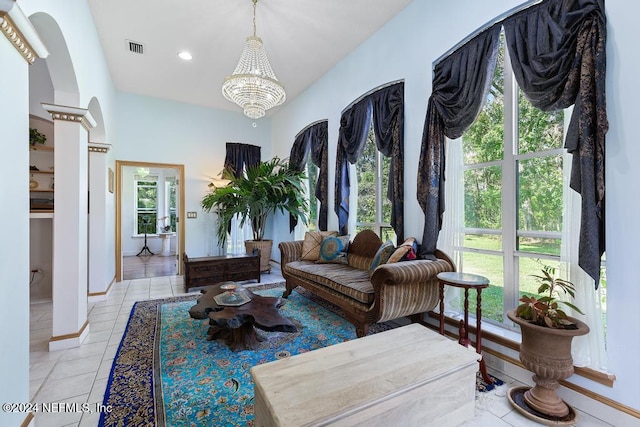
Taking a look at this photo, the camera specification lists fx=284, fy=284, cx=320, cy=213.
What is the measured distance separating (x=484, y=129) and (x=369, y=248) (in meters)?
1.77

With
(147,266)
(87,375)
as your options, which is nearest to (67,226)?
(87,375)

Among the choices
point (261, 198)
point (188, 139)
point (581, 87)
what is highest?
point (188, 139)

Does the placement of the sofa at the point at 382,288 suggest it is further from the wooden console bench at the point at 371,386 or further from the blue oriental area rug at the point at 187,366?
the wooden console bench at the point at 371,386

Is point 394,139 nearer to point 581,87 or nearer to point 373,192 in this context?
point 373,192

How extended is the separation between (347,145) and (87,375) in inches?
138

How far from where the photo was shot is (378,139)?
11.3 ft

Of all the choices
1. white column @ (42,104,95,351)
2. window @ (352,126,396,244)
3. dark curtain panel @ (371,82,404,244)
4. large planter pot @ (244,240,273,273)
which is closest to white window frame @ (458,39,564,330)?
dark curtain panel @ (371,82,404,244)

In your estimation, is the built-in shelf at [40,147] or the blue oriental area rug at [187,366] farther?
the built-in shelf at [40,147]

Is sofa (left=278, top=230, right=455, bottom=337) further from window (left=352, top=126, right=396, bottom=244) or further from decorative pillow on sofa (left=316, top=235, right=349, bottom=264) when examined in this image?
window (left=352, top=126, right=396, bottom=244)

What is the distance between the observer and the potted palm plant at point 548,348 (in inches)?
64.3

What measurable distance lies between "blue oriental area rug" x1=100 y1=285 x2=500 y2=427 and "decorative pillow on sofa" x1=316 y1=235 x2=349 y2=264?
25.9 inches

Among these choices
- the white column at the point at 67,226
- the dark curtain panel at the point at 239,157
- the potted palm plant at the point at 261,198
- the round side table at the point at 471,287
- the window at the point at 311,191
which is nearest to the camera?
the round side table at the point at 471,287

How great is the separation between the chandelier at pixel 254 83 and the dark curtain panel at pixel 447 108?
5.50ft

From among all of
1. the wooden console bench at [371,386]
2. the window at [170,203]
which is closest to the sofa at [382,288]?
the wooden console bench at [371,386]
